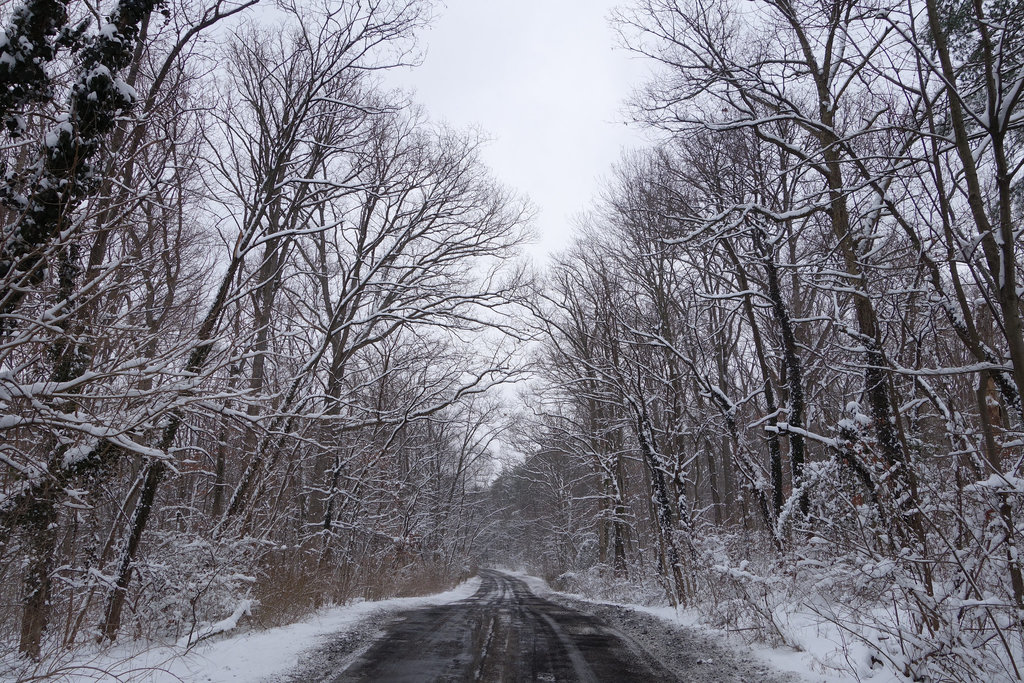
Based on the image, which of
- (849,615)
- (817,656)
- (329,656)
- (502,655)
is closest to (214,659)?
(329,656)

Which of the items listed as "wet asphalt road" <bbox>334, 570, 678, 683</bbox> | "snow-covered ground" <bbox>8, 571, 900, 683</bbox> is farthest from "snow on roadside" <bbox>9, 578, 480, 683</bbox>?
"wet asphalt road" <bbox>334, 570, 678, 683</bbox>

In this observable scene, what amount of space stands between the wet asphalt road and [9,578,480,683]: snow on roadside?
90 cm

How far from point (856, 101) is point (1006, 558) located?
895 cm

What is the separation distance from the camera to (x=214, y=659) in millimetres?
6930

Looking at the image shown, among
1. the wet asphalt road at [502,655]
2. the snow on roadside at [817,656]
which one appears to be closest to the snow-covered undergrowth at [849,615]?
the snow on roadside at [817,656]

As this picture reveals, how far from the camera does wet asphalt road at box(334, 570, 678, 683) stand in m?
6.37

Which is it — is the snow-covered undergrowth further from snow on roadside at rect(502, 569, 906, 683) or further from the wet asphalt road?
the wet asphalt road

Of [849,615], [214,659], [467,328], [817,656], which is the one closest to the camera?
[817,656]

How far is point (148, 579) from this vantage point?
816 cm

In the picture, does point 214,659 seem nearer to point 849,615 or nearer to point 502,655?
point 502,655

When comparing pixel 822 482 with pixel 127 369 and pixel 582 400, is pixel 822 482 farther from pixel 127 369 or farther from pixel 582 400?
pixel 582 400

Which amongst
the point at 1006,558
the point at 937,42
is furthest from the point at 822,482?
the point at 937,42

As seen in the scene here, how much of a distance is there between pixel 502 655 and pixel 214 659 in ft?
11.2

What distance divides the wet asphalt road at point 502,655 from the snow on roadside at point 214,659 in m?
0.90
